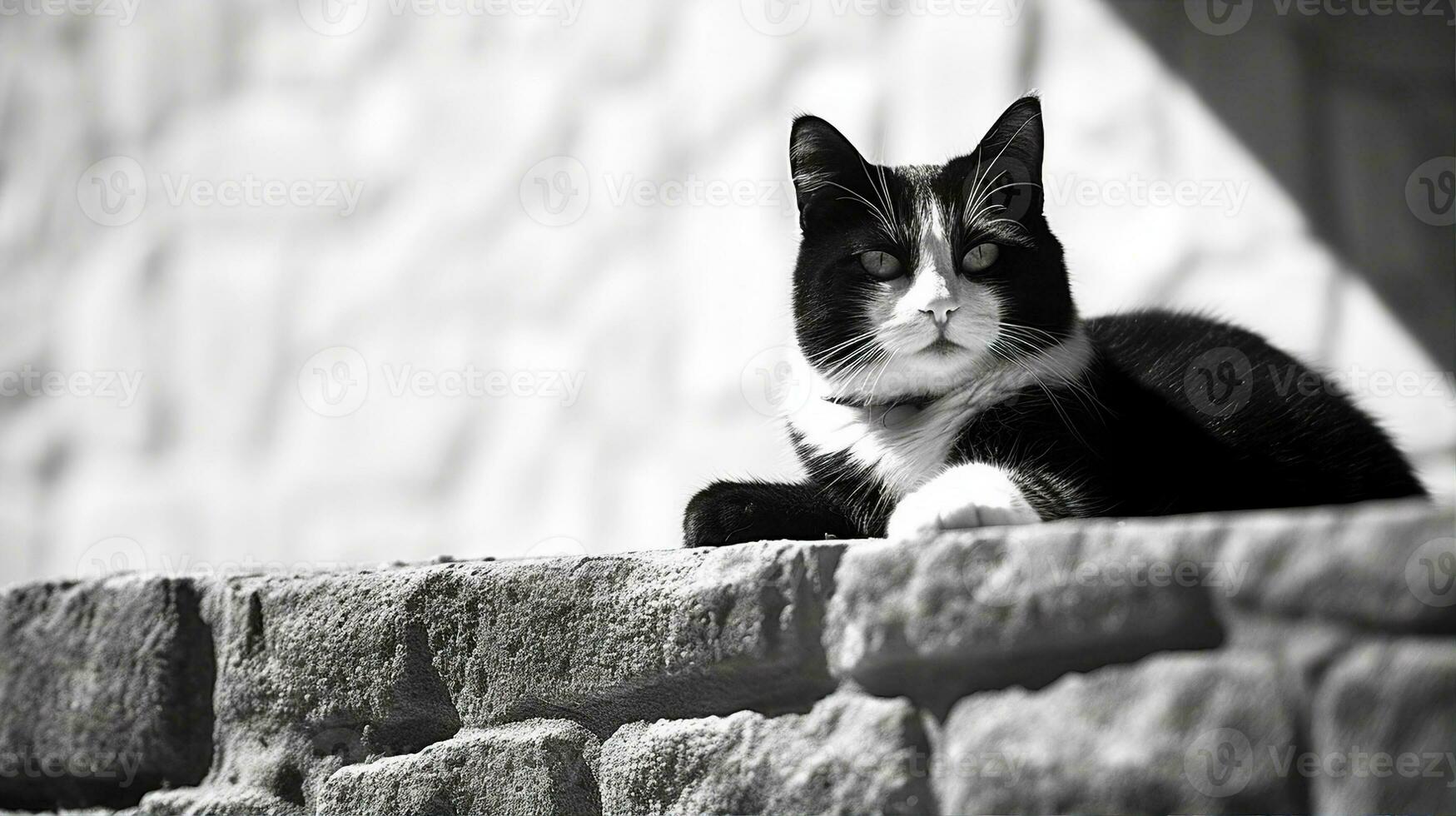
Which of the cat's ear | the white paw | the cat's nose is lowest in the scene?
the white paw

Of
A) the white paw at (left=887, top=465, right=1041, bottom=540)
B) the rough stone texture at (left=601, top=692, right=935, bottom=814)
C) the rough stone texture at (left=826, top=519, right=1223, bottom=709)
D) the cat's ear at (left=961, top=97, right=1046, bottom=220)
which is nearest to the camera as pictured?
the rough stone texture at (left=826, top=519, right=1223, bottom=709)

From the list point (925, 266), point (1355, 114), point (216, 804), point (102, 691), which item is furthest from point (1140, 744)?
point (1355, 114)

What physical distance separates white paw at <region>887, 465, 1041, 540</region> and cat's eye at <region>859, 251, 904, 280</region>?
32 cm

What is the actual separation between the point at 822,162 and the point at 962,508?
24.2 inches

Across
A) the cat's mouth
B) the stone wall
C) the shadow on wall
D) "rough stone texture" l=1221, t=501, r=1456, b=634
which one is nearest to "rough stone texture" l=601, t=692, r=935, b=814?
the stone wall

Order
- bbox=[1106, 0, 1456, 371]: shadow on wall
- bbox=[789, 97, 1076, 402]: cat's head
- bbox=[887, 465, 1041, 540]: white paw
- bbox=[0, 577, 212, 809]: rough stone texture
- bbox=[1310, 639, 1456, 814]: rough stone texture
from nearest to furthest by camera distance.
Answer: bbox=[1310, 639, 1456, 814]: rough stone texture < bbox=[887, 465, 1041, 540]: white paw < bbox=[789, 97, 1076, 402]: cat's head < bbox=[0, 577, 212, 809]: rough stone texture < bbox=[1106, 0, 1456, 371]: shadow on wall

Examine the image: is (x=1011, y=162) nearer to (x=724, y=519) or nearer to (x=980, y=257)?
(x=980, y=257)

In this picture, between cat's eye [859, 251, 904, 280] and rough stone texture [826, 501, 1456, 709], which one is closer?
rough stone texture [826, 501, 1456, 709]

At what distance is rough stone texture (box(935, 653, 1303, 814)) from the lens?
0.85 meters

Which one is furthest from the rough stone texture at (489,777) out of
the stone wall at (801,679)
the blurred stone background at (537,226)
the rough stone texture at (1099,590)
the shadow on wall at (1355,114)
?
the shadow on wall at (1355,114)

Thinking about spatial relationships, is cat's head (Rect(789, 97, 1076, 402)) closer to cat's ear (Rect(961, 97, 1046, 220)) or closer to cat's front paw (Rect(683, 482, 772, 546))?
cat's ear (Rect(961, 97, 1046, 220))

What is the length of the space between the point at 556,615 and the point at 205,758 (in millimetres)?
720

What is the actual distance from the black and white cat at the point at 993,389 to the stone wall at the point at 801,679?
22 centimetres

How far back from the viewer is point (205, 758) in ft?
5.51
